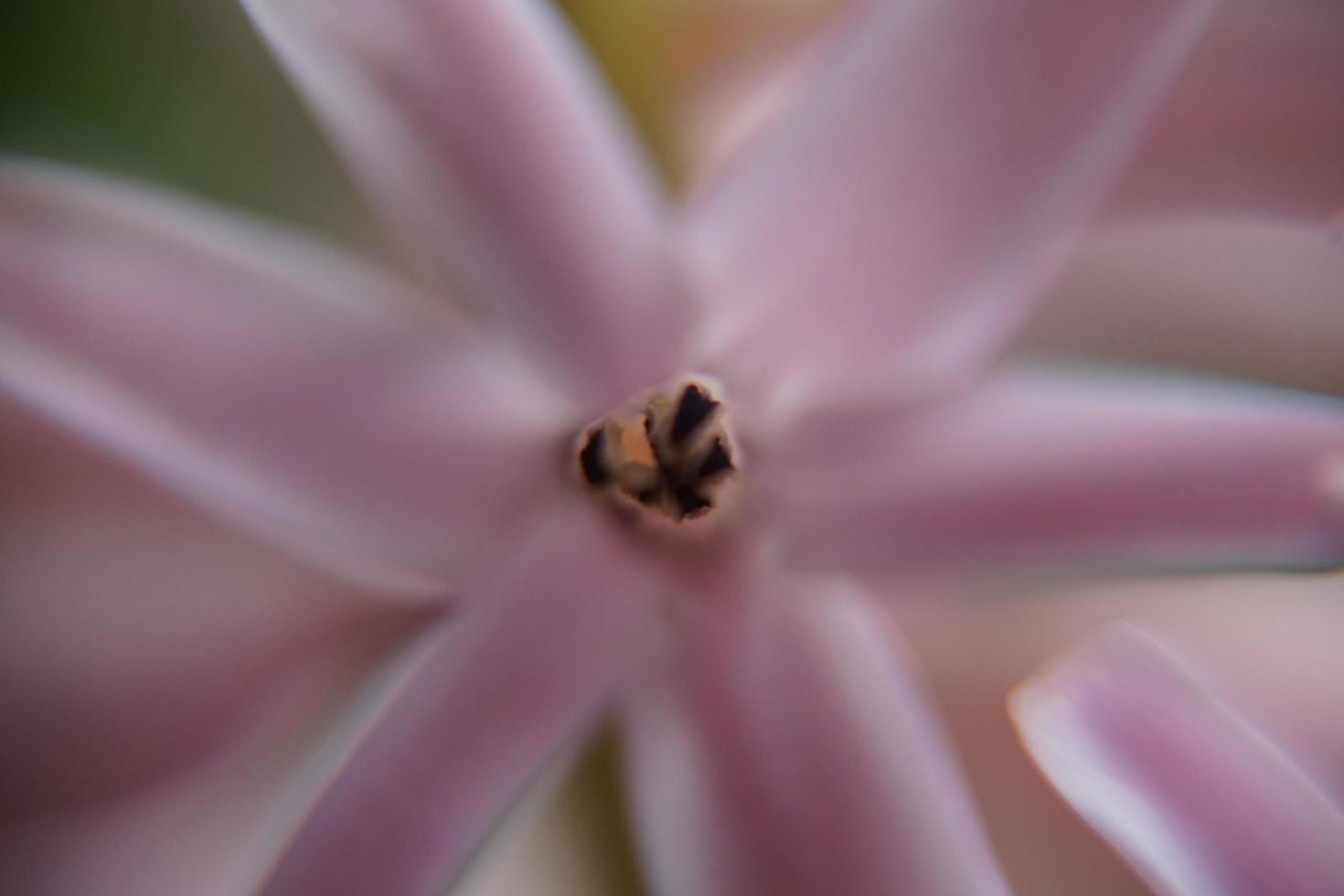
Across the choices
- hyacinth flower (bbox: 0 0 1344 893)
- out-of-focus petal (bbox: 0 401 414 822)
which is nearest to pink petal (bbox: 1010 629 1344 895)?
hyacinth flower (bbox: 0 0 1344 893)

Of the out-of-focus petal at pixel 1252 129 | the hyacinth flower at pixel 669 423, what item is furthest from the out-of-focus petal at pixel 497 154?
the out-of-focus petal at pixel 1252 129

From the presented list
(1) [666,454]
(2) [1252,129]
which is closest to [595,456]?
(1) [666,454]

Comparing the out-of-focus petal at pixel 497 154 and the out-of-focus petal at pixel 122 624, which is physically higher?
the out-of-focus petal at pixel 497 154

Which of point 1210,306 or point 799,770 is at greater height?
point 1210,306

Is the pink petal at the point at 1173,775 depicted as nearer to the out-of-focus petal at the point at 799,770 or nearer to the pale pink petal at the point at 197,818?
the out-of-focus petal at the point at 799,770

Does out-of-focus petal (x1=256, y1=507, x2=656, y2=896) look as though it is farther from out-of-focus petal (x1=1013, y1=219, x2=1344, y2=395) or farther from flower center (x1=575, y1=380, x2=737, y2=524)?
out-of-focus petal (x1=1013, y1=219, x2=1344, y2=395)

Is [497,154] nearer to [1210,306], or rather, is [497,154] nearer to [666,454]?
[666,454]

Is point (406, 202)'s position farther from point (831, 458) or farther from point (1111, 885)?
point (1111, 885)
